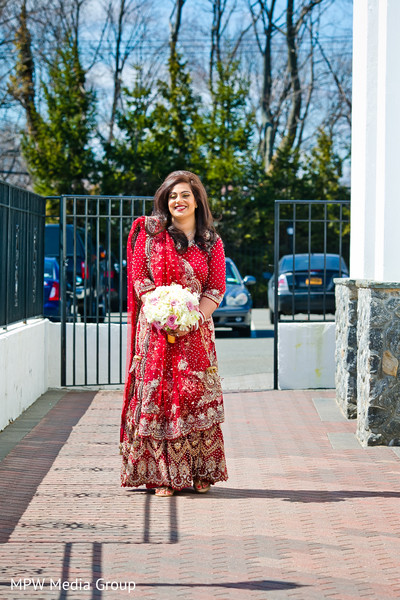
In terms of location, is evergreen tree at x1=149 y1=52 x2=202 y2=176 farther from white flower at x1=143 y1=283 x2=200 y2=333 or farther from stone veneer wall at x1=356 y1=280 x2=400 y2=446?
white flower at x1=143 y1=283 x2=200 y2=333

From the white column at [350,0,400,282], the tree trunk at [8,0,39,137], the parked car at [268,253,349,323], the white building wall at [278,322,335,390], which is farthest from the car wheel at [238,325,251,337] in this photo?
the tree trunk at [8,0,39,137]

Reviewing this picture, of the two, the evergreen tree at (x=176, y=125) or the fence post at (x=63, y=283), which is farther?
the evergreen tree at (x=176, y=125)

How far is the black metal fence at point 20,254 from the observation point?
8797 mm

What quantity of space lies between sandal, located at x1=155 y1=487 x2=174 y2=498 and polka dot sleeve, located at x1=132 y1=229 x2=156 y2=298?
4.01 ft

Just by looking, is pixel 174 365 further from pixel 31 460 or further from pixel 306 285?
pixel 306 285

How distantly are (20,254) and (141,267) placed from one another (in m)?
3.79

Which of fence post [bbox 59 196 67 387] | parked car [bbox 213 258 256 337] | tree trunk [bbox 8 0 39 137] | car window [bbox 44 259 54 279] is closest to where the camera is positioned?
fence post [bbox 59 196 67 387]

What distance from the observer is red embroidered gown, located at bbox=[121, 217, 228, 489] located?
6148mm

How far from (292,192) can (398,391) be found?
2427cm

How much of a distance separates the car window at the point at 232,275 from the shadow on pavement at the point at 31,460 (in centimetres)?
867

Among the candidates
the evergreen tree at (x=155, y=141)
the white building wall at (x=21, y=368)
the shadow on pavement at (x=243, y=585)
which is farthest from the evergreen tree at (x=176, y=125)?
the shadow on pavement at (x=243, y=585)

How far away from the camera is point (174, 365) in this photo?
6.18 meters

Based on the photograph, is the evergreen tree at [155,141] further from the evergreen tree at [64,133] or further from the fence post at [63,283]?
the fence post at [63,283]

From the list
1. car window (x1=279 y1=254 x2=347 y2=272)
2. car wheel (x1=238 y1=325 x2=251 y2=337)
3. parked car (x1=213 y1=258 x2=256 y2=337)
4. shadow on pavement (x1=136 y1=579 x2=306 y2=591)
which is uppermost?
car window (x1=279 y1=254 x2=347 y2=272)
